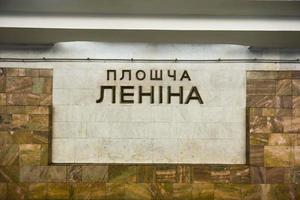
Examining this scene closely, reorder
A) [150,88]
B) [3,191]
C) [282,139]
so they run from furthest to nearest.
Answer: [150,88]
[282,139]
[3,191]

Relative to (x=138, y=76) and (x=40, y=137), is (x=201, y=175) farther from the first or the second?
(x=40, y=137)

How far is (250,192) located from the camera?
266 inches

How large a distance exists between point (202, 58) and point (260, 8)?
5.80 ft

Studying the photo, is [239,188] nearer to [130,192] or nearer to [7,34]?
[130,192]

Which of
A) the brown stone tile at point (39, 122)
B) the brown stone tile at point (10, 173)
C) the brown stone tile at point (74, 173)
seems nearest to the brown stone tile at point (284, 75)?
the brown stone tile at point (74, 173)

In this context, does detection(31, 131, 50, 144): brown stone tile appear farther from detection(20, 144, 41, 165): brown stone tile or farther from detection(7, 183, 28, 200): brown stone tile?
detection(7, 183, 28, 200): brown stone tile

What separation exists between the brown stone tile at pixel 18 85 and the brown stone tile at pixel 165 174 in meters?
2.85

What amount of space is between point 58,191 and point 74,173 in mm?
435

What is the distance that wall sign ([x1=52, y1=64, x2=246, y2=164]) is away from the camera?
6879 millimetres

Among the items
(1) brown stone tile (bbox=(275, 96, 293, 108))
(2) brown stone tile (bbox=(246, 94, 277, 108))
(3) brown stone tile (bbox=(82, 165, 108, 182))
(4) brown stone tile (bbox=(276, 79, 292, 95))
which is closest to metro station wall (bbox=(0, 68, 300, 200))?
(3) brown stone tile (bbox=(82, 165, 108, 182))

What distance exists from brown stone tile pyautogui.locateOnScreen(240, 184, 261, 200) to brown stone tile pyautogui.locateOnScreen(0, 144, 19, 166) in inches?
166

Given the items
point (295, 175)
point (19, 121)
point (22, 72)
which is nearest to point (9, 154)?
point (19, 121)

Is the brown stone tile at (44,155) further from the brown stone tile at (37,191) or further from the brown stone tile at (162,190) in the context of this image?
the brown stone tile at (162,190)

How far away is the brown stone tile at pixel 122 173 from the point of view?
676 cm
